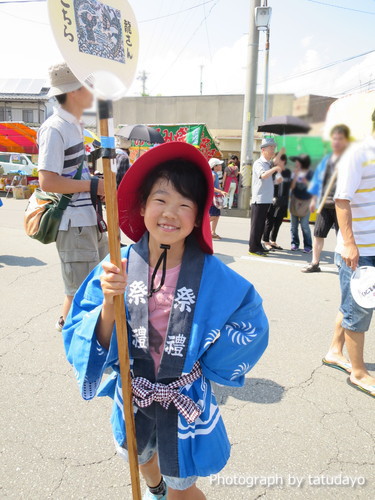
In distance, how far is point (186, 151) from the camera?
50.5 inches

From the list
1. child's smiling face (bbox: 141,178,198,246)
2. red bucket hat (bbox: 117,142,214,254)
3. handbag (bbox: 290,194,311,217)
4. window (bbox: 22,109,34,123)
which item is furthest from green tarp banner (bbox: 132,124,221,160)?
window (bbox: 22,109,34,123)

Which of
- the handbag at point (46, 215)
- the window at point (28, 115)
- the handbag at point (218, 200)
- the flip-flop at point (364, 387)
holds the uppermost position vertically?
the window at point (28, 115)

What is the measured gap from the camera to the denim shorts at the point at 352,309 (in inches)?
86.2

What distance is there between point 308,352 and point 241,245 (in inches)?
155

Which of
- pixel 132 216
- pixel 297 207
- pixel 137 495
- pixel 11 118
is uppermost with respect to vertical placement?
pixel 11 118

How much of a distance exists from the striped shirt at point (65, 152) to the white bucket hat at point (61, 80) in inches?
7.5

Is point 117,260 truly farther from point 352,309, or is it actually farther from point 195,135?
point 195,135

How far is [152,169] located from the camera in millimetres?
1333

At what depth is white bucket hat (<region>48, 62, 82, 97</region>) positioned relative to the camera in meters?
1.74

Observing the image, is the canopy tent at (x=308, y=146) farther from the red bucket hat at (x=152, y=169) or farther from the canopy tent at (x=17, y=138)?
the canopy tent at (x=17, y=138)

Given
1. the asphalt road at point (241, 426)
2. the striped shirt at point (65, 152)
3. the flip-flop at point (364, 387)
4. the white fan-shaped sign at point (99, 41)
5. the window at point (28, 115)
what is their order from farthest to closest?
1. the window at point (28, 115)
2. the flip-flop at point (364, 387)
3. the striped shirt at point (65, 152)
4. the asphalt road at point (241, 426)
5. the white fan-shaped sign at point (99, 41)

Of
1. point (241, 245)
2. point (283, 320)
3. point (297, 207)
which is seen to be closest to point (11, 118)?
point (241, 245)

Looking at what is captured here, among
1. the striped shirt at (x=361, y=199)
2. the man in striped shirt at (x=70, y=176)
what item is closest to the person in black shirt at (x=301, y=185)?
the striped shirt at (x=361, y=199)

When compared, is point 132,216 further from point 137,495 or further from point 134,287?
point 137,495
